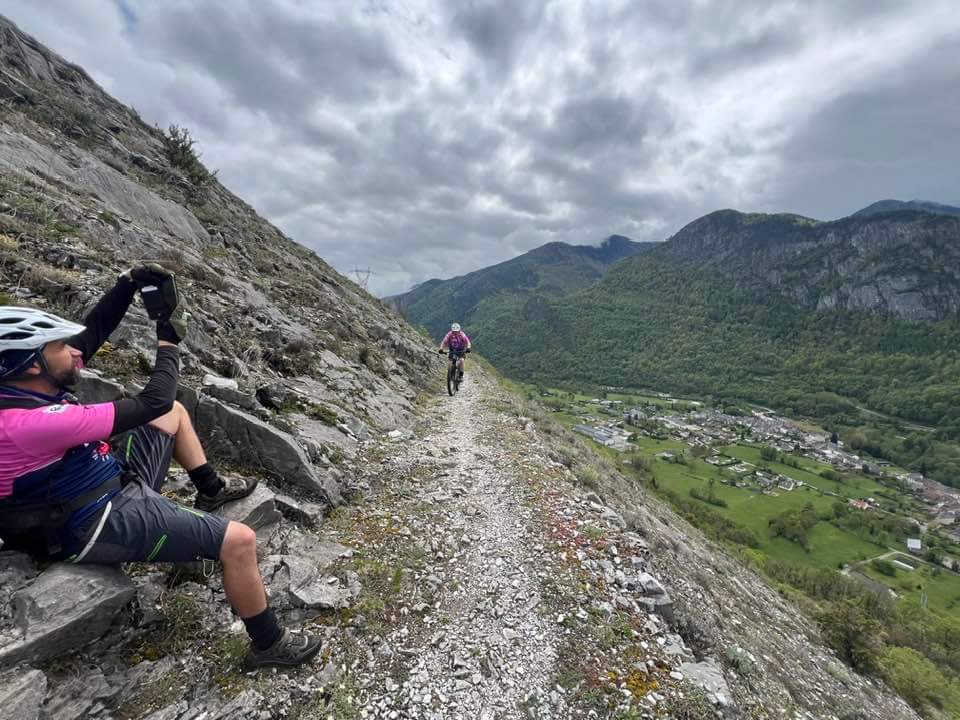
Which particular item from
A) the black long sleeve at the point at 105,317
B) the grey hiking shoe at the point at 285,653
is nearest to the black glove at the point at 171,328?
the black long sleeve at the point at 105,317

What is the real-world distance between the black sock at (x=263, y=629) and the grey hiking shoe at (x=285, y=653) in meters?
0.06

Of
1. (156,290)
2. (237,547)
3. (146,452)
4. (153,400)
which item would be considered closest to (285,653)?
(237,547)

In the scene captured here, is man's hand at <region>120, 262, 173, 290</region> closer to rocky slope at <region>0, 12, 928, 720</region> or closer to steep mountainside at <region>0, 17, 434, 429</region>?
rocky slope at <region>0, 12, 928, 720</region>

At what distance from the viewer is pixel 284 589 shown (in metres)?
4.79

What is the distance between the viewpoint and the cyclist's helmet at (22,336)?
10.1 ft

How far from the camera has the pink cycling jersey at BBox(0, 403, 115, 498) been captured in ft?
9.51

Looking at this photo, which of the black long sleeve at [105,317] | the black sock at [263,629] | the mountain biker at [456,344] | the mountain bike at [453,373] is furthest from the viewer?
the mountain bike at [453,373]

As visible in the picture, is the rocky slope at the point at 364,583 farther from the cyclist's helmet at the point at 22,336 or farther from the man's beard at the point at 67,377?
the cyclist's helmet at the point at 22,336

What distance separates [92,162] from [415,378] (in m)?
17.2

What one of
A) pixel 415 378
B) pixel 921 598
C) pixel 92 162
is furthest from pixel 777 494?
pixel 92 162

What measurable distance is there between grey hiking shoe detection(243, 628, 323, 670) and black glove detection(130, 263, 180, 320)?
349 centimetres

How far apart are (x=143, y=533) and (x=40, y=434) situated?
1129 millimetres

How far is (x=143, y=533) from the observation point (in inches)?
136

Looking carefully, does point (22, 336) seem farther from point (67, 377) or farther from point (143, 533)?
point (143, 533)
